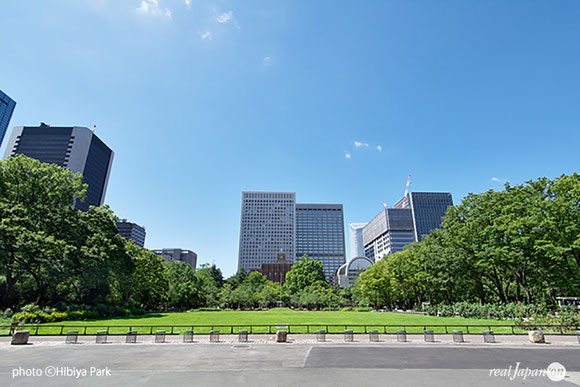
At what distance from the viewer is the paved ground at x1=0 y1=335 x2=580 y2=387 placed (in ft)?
35.6

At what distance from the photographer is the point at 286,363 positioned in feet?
45.9

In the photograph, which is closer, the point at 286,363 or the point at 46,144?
the point at 286,363

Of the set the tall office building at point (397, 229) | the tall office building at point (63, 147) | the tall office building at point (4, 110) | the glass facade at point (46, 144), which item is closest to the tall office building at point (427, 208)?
the tall office building at point (397, 229)

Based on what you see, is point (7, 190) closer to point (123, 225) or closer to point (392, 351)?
point (392, 351)

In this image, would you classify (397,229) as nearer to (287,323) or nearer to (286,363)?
(287,323)

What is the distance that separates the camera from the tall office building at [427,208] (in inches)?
6944

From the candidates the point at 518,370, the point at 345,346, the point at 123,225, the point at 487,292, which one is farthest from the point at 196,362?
the point at 123,225

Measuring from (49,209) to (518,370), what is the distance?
50646mm

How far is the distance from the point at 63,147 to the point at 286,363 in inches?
6874

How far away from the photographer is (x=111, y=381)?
35.5 feet

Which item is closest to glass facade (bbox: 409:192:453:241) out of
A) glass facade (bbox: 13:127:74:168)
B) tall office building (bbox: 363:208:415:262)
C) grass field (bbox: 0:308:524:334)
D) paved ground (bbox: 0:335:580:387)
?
tall office building (bbox: 363:208:415:262)

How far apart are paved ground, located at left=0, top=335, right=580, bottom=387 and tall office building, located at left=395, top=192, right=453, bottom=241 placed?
16801cm

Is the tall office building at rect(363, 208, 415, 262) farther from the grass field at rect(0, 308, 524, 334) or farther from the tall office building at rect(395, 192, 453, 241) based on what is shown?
the grass field at rect(0, 308, 524, 334)

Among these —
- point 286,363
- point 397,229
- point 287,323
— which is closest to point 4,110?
point 287,323
